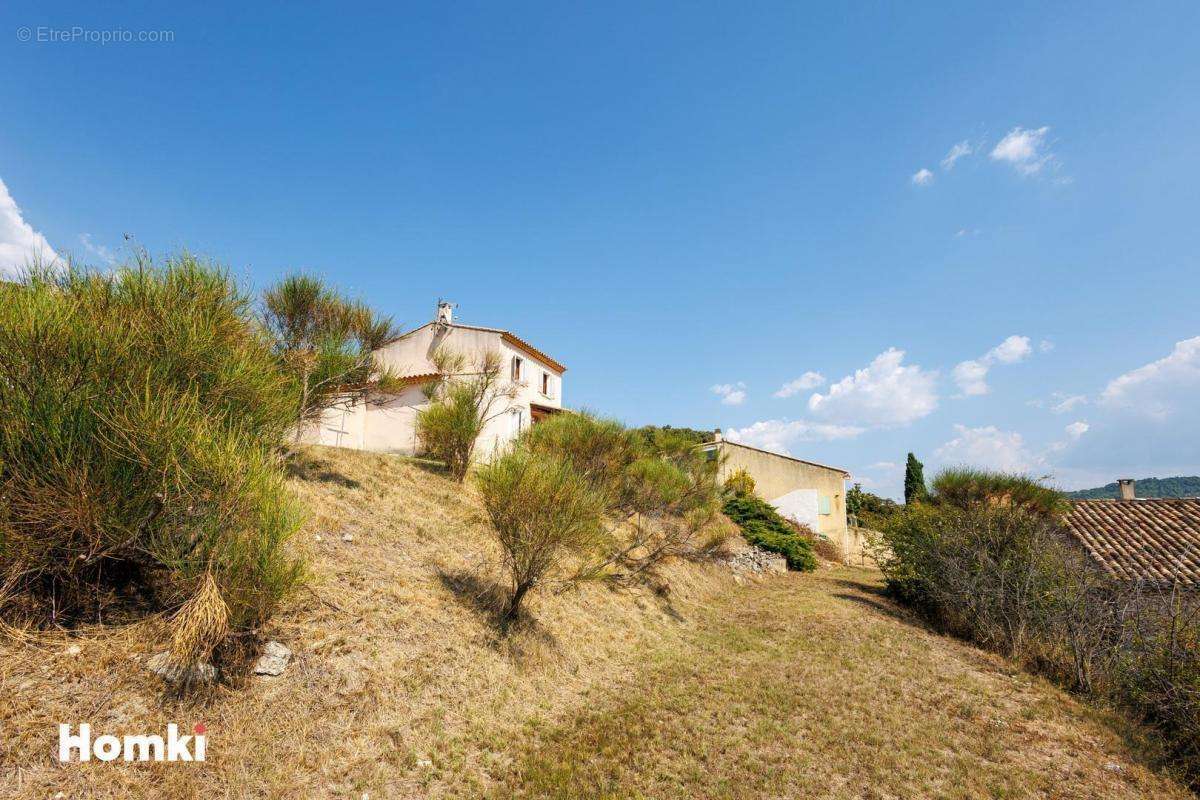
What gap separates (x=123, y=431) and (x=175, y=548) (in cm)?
121

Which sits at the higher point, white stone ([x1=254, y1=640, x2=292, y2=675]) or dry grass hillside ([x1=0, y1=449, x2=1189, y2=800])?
white stone ([x1=254, y1=640, x2=292, y2=675])

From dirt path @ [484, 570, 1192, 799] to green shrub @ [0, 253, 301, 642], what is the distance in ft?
12.4

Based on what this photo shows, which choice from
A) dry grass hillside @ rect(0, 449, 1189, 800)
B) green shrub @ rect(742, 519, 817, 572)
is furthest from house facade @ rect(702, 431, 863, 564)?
dry grass hillside @ rect(0, 449, 1189, 800)

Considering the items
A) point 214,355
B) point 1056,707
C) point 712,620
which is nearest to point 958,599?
point 1056,707

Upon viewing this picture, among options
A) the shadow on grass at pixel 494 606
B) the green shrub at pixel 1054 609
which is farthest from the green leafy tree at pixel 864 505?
the shadow on grass at pixel 494 606

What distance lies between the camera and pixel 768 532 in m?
22.4

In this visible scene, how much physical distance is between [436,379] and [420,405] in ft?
6.11

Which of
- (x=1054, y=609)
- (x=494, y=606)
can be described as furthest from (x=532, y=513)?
(x=1054, y=609)

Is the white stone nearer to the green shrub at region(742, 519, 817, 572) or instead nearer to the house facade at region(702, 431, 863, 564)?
the green shrub at region(742, 519, 817, 572)

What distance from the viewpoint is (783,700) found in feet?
24.1

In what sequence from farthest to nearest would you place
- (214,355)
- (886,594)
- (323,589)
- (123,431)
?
(886,594) → (323,589) → (214,355) → (123,431)

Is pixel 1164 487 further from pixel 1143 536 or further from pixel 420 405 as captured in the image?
pixel 420 405

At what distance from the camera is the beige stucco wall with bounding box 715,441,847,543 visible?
27547 millimetres

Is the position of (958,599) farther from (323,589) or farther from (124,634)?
(124,634)
